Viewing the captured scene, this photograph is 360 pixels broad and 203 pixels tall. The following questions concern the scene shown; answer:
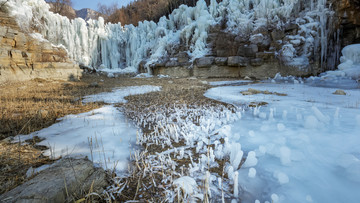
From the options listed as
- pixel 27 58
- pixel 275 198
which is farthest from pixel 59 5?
pixel 275 198

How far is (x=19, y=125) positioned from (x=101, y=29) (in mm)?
21079

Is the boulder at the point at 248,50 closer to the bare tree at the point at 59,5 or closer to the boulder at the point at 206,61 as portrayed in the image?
the boulder at the point at 206,61

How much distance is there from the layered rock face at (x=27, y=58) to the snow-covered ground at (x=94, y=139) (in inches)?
320

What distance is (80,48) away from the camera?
18766 mm

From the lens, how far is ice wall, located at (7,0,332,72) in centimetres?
1326

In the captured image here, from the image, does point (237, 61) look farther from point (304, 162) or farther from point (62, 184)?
point (62, 184)

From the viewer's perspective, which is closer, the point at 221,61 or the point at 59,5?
the point at 221,61

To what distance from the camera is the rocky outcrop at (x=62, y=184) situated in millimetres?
957

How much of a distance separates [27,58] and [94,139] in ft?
33.1

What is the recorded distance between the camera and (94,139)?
89.1 inches

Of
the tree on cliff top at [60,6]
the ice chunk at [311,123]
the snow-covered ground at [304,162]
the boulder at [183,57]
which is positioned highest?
the tree on cliff top at [60,6]

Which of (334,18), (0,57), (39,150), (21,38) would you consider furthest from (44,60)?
(334,18)

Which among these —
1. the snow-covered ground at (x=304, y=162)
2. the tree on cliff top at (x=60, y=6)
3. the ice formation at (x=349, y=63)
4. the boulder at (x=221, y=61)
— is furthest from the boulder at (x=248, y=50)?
the tree on cliff top at (x=60, y=6)

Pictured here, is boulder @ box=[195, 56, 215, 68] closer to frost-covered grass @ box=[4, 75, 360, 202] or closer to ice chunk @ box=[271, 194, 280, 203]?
frost-covered grass @ box=[4, 75, 360, 202]
